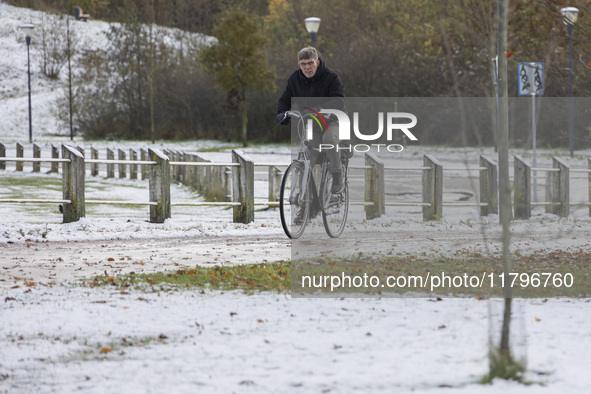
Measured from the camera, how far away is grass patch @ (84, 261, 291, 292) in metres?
7.28

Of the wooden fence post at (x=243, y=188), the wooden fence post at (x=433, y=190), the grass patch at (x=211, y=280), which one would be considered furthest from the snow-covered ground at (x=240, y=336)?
the wooden fence post at (x=433, y=190)

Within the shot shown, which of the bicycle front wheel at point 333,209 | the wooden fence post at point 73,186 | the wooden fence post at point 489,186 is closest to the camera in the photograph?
the bicycle front wheel at point 333,209

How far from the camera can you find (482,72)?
39625 millimetres

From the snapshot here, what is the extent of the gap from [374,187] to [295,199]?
208 inches

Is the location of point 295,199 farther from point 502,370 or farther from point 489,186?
point 489,186

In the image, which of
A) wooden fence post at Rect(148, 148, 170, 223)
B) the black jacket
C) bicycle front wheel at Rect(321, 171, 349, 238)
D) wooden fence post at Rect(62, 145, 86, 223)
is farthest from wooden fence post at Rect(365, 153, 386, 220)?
the black jacket

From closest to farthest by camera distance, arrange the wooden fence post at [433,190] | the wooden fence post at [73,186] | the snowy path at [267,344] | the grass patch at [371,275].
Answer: the snowy path at [267,344] → the grass patch at [371,275] → the wooden fence post at [73,186] → the wooden fence post at [433,190]

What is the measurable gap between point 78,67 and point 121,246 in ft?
162

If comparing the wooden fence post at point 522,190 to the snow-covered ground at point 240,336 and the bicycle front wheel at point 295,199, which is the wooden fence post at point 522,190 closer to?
the snow-covered ground at point 240,336

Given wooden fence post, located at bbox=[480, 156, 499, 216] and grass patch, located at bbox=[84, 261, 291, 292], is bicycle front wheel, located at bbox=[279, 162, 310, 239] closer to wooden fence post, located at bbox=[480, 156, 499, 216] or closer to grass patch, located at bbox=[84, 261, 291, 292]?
grass patch, located at bbox=[84, 261, 291, 292]

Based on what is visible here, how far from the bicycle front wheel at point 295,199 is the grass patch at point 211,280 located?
38.2 inches

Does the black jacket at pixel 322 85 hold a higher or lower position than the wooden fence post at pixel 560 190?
higher

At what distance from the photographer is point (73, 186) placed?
12484 mm

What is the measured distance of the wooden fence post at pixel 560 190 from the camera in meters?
16.0
